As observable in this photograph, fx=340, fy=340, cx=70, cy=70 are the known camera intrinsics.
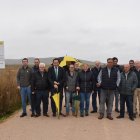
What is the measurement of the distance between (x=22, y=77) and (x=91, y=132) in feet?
12.5

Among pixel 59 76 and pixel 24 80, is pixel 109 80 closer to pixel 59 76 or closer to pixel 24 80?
pixel 59 76

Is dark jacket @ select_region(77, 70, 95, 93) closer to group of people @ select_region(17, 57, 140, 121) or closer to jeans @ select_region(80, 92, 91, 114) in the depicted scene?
group of people @ select_region(17, 57, 140, 121)

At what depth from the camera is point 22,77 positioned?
12109mm

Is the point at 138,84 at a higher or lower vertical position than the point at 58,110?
higher

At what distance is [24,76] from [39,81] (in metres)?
0.58

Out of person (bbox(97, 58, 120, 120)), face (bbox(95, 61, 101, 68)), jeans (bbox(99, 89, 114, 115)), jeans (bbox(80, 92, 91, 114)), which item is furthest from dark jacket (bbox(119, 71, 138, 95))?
jeans (bbox(80, 92, 91, 114))

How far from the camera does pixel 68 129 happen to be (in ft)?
32.2

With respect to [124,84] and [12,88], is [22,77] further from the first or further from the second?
[124,84]

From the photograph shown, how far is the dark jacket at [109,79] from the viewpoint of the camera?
38.2 feet

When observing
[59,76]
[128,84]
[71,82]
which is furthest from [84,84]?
[128,84]

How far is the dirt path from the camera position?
8898 millimetres

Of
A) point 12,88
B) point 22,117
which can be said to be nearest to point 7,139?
point 22,117

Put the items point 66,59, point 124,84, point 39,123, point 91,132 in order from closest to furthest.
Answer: point 91,132
point 39,123
point 124,84
point 66,59

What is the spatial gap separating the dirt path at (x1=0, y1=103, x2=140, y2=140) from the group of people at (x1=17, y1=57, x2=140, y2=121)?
0.53 metres
